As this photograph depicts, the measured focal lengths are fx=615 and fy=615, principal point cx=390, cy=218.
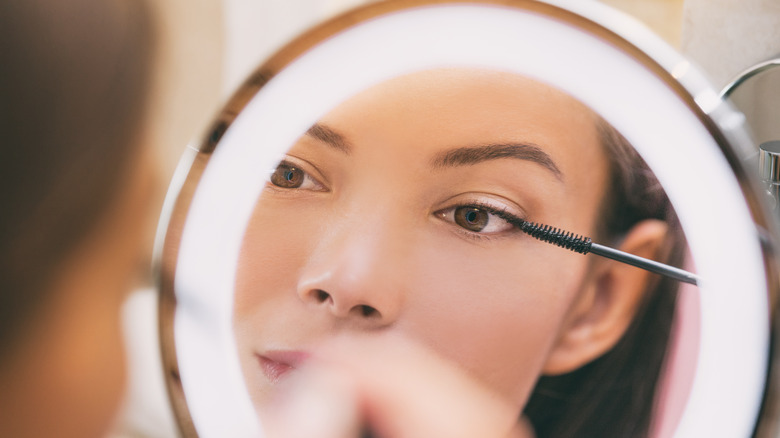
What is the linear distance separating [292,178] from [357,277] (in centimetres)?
8

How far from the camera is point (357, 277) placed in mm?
385

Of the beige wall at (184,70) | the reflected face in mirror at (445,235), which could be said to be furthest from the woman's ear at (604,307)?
the beige wall at (184,70)

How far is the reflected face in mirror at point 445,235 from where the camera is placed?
0.38 meters

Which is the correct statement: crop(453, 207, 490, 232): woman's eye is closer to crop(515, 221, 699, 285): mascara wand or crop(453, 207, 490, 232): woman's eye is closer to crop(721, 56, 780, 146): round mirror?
crop(515, 221, 699, 285): mascara wand

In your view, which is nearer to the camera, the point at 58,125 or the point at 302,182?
the point at 302,182

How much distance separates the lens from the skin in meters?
0.52

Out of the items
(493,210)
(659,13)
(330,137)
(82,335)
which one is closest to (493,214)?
(493,210)

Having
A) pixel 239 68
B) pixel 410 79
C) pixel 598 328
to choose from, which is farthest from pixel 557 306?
pixel 239 68

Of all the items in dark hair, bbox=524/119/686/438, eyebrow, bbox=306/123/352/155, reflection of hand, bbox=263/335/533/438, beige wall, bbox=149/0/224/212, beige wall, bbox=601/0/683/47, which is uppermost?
beige wall, bbox=601/0/683/47

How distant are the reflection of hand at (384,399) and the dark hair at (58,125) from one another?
0.26 meters

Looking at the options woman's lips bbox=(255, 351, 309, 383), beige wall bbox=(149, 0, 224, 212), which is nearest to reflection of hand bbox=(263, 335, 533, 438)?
woman's lips bbox=(255, 351, 309, 383)

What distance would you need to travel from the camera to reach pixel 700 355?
1.15 ft

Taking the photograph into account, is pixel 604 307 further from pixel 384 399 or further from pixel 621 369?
pixel 384 399

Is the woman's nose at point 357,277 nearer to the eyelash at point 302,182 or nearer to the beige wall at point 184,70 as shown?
the eyelash at point 302,182
